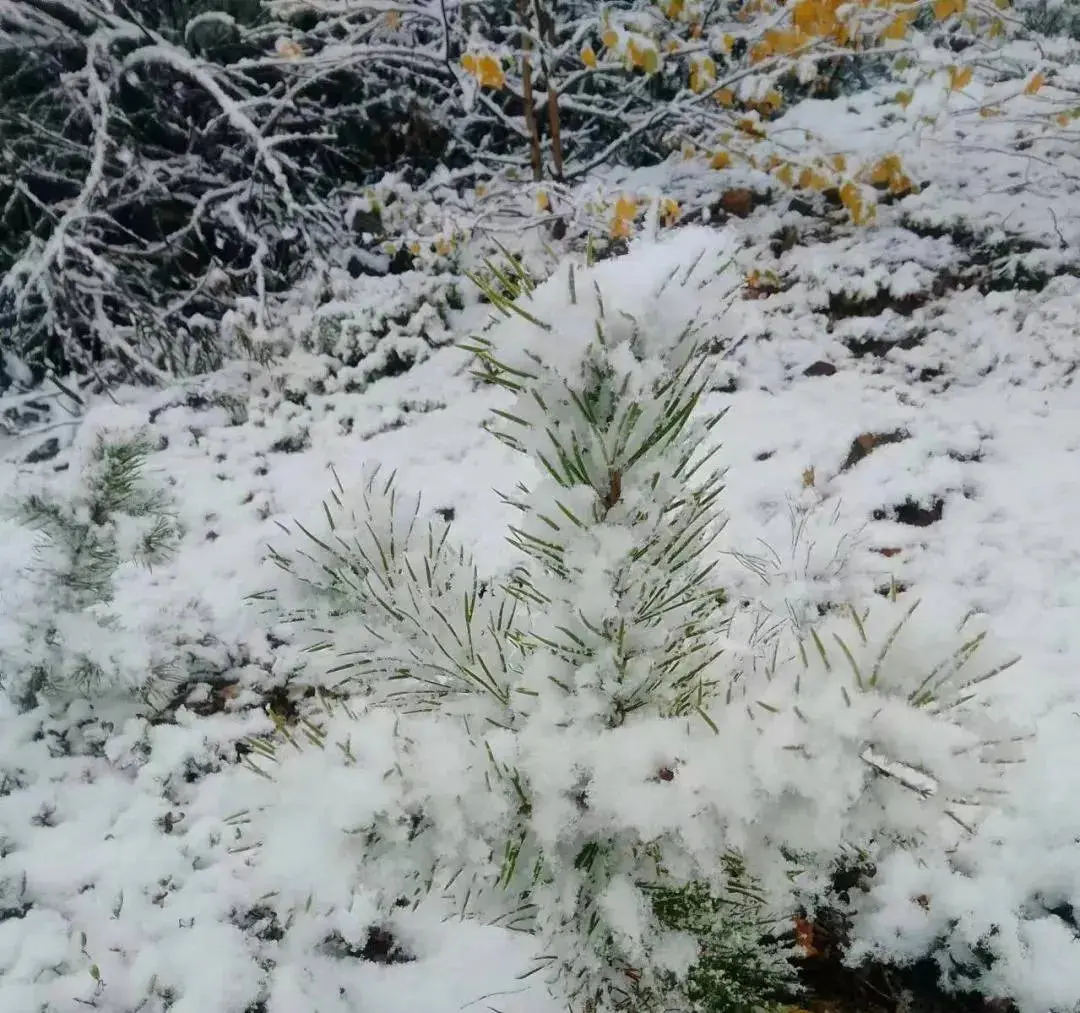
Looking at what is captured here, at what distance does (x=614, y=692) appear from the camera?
2.64 feet

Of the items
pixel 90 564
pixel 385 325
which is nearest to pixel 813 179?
pixel 385 325

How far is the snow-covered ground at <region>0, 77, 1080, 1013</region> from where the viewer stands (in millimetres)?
1665

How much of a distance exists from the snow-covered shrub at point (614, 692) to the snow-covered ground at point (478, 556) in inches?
3.9

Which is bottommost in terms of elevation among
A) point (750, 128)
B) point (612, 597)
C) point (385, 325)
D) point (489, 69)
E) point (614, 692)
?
point (385, 325)

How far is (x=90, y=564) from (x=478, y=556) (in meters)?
1.41

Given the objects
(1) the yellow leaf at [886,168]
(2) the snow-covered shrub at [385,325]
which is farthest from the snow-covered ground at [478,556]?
(1) the yellow leaf at [886,168]

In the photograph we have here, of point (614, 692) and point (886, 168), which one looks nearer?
point (614, 692)

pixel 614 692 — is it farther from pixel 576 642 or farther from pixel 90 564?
pixel 90 564

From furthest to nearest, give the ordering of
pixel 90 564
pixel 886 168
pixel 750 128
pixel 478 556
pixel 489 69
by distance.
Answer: pixel 750 128 → pixel 886 168 → pixel 489 69 → pixel 478 556 → pixel 90 564

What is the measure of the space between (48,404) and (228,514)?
6.07 ft

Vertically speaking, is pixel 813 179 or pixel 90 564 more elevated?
pixel 813 179

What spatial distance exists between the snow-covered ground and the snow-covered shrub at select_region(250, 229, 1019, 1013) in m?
0.10

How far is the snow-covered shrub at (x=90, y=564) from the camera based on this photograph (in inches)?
78.5

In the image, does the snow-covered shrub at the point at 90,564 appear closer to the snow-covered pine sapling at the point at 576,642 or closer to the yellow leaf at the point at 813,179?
the snow-covered pine sapling at the point at 576,642
